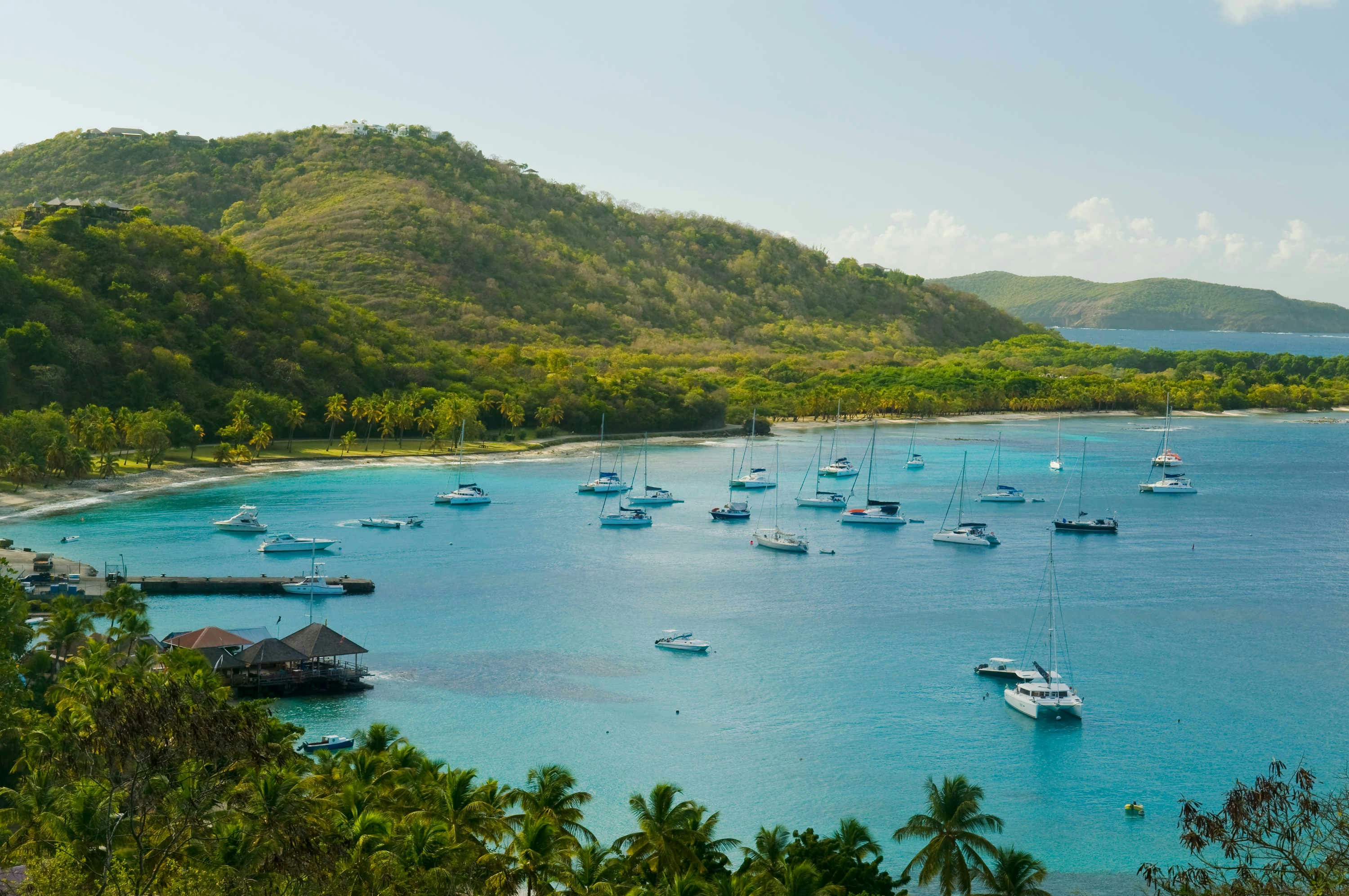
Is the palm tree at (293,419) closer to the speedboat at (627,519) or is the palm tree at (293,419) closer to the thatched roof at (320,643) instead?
the speedboat at (627,519)

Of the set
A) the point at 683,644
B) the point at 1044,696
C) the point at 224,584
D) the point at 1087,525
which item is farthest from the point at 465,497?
the point at 1044,696

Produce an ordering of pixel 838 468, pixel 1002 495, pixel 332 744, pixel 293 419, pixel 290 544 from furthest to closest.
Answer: pixel 838 468 < pixel 293 419 < pixel 1002 495 < pixel 290 544 < pixel 332 744

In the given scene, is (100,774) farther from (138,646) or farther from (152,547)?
(152,547)

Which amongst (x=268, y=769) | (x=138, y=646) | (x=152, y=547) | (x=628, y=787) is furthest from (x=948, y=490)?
(x=268, y=769)

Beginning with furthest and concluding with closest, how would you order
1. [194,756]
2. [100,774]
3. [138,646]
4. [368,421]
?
[368,421], [138,646], [100,774], [194,756]

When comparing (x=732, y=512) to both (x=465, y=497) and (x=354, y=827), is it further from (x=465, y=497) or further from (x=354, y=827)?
(x=354, y=827)
